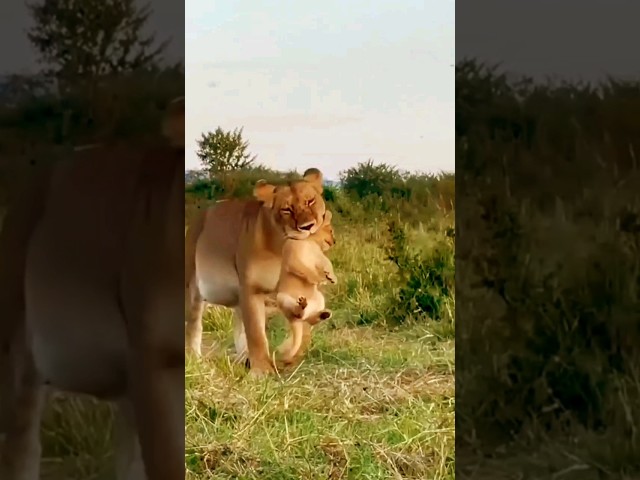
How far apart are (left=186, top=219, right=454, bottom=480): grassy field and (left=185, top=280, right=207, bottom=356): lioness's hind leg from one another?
0.16 feet

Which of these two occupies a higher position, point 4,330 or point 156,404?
point 4,330

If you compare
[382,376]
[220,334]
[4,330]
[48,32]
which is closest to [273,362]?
[220,334]

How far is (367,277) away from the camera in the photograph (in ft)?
6.26

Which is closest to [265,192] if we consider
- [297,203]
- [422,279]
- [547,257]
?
[297,203]

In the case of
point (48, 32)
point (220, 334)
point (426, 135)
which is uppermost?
point (48, 32)

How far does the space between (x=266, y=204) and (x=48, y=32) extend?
70cm

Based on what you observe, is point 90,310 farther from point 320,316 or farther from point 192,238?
point 320,316

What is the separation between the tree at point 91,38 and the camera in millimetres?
1883

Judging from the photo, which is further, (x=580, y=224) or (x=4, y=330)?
(x=4, y=330)

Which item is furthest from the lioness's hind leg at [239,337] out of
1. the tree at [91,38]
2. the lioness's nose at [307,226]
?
the tree at [91,38]

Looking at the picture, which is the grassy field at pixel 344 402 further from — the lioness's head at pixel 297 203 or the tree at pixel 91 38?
the tree at pixel 91 38

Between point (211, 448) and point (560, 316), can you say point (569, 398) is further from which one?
point (211, 448)

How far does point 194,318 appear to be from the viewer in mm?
1962

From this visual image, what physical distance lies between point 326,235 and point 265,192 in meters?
0.19
